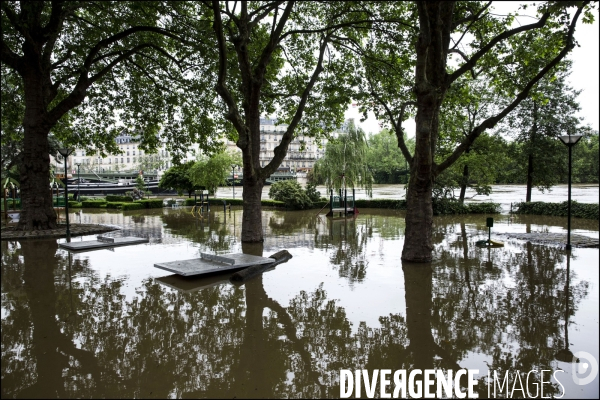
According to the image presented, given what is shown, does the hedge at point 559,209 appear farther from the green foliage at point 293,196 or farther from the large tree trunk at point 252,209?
the large tree trunk at point 252,209

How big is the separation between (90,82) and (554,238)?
16606mm

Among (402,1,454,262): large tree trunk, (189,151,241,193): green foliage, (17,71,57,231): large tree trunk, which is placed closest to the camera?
(402,1,454,262): large tree trunk

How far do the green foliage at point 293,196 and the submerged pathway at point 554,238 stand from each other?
1497 centimetres

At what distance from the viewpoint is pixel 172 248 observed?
12961mm

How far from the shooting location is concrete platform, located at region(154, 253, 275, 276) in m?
8.69

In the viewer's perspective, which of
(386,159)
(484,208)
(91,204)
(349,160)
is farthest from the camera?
(386,159)

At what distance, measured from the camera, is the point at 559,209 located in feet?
71.6

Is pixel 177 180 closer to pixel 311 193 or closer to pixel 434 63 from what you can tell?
pixel 311 193

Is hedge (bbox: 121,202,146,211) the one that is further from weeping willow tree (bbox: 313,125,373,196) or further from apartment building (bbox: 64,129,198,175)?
apartment building (bbox: 64,129,198,175)

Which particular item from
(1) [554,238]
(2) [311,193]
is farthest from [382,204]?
(1) [554,238]

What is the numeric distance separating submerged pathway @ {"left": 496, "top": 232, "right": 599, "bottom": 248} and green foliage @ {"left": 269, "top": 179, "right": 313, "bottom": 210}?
589 inches

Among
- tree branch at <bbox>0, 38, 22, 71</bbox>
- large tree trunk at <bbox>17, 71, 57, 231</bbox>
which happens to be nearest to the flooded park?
large tree trunk at <bbox>17, 71, 57, 231</bbox>

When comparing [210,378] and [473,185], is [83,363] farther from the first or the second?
[473,185]

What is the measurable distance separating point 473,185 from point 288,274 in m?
20.5
